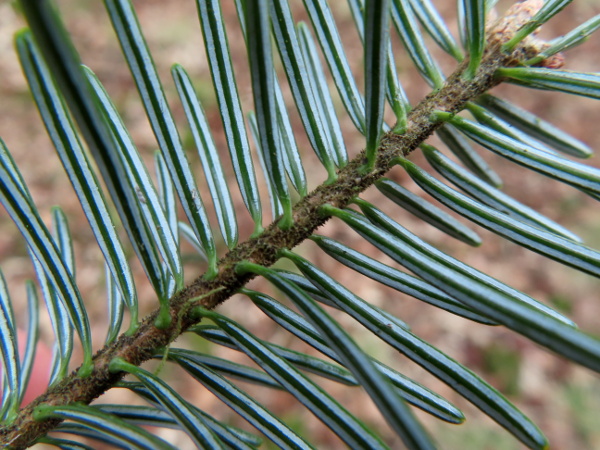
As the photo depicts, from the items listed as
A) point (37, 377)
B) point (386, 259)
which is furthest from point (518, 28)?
point (386, 259)

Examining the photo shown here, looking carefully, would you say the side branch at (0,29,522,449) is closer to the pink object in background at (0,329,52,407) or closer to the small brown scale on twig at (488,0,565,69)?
the small brown scale on twig at (488,0,565,69)

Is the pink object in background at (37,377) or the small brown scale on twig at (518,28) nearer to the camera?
the small brown scale on twig at (518,28)

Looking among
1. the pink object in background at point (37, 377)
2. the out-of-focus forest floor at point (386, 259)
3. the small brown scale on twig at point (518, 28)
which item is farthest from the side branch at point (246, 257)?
the out-of-focus forest floor at point (386, 259)

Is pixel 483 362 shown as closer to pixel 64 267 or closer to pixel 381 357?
pixel 381 357

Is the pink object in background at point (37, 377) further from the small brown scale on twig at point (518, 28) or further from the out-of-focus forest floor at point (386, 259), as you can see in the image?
the small brown scale on twig at point (518, 28)

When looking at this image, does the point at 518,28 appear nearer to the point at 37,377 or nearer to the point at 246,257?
the point at 246,257

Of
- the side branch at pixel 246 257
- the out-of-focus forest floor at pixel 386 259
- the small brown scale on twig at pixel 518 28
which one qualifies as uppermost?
the out-of-focus forest floor at pixel 386 259
